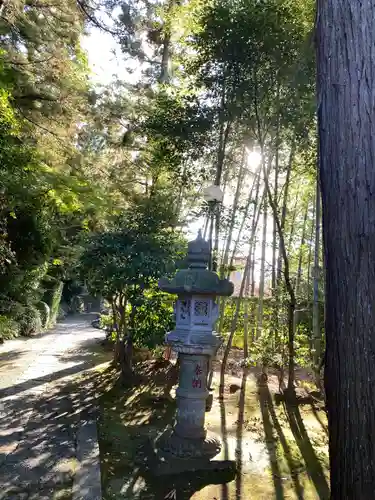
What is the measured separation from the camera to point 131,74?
31.6 ft

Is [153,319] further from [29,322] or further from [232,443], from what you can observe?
[29,322]

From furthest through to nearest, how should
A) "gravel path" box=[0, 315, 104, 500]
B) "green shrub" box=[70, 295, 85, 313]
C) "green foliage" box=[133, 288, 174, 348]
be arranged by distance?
"green shrub" box=[70, 295, 85, 313]
"green foliage" box=[133, 288, 174, 348]
"gravel path" box=[0, 315, 104, 500]

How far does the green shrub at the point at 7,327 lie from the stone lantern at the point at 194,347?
16.0ft

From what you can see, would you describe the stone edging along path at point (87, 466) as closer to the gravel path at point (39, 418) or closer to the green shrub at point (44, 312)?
the gravel path at point (39, 418)

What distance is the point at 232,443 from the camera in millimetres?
4445

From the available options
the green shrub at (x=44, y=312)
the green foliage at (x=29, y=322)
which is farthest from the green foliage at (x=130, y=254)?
the green shrub at (x=44, y=312)

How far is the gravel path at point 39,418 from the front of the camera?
3.26m

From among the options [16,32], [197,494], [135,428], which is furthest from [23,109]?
[197,494]

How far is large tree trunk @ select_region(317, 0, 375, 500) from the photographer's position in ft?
4.77

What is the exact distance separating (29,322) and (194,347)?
800cm

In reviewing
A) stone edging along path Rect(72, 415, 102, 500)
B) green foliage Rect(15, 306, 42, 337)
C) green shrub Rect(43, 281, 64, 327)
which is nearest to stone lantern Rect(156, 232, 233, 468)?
stone edging along path Rect(72, 415, 102, 500)

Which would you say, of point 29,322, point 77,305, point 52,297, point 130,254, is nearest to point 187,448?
point 130,254

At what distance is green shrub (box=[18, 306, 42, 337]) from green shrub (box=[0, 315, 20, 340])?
1.61 ft

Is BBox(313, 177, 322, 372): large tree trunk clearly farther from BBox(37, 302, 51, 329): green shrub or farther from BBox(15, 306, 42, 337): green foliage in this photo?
BBox(37, 302, 51, 329): green shrub
